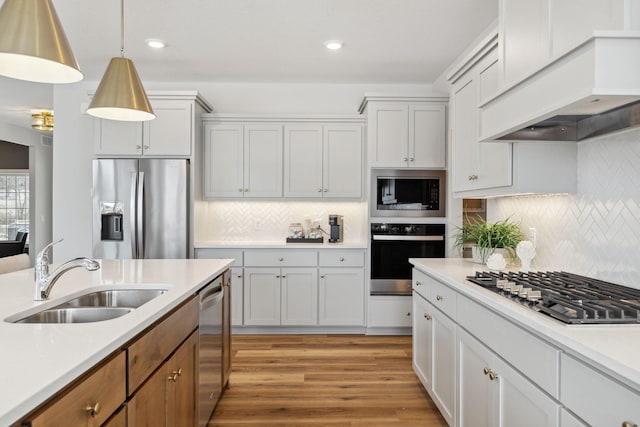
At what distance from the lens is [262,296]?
425 centimetres

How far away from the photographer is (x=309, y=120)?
4.48m

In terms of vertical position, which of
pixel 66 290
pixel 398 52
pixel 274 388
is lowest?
pixel 274 388

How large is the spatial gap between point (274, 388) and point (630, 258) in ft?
7.66

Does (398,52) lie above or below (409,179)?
above

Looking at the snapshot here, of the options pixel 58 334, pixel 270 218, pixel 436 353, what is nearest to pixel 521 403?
pixel 436 353

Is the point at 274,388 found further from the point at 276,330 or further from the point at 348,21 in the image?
the point at 348,21

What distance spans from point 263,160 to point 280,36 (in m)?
1.39

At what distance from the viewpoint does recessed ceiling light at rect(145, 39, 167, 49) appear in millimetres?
3558

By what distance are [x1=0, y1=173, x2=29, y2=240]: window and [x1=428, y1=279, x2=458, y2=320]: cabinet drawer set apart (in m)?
10.1

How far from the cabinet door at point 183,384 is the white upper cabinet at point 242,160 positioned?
2484 millimetres

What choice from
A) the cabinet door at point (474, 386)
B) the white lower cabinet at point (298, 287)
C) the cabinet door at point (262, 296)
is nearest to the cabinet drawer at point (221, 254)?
the white lower cabinet at point (298, 287)

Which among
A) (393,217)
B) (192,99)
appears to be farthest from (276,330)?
(192,99)

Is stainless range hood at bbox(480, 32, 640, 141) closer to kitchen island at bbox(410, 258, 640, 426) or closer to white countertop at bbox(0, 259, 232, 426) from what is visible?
kitchen island at bbox(410, 258, 640, 426)

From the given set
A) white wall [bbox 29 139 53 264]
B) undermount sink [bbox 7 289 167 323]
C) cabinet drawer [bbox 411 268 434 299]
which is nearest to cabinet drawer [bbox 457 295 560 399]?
cabinet drawer [bbox 411 268 434 299]
